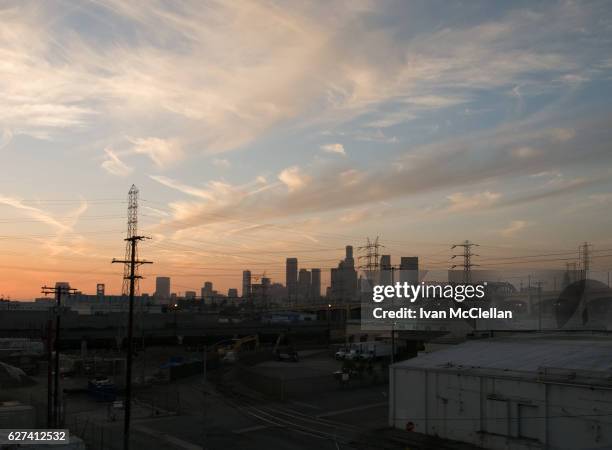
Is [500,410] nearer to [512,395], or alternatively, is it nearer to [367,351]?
[512,395]

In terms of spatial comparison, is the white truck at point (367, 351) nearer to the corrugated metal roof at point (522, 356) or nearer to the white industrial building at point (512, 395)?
the corrugated metal roof at point (522, 356)

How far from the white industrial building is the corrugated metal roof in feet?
0.18

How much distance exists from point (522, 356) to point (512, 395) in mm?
4623

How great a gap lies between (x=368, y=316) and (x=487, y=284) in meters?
37.3

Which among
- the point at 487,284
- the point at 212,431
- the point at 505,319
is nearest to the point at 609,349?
the point at 212,431

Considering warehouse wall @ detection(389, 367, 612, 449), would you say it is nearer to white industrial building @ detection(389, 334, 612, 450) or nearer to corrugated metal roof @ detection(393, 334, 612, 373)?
white industrial building @ detection(389, 334, 612, 450)

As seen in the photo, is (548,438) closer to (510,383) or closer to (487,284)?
(510,383)

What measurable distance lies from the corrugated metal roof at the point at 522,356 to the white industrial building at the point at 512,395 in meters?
0.06

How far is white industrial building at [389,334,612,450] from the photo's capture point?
29328mm

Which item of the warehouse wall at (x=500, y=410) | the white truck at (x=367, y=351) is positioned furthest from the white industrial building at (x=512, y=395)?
the white truck at (x=367, y=351)

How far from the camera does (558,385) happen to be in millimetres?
30516

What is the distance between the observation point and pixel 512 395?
107 feet

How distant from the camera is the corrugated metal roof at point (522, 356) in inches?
1304
